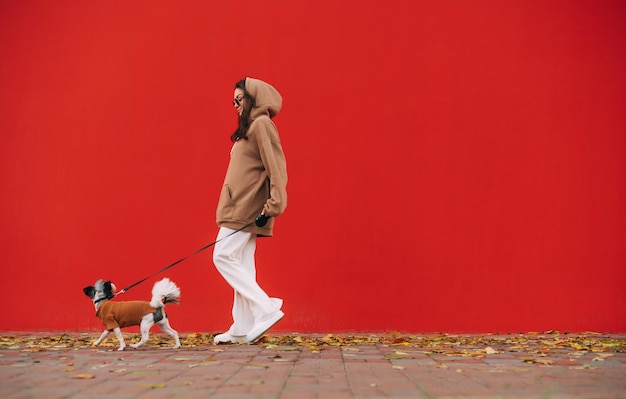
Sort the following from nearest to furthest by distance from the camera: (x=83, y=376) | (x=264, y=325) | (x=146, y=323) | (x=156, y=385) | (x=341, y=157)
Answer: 1. (x=156, y=385)
2. (x=83, y=376)
3. (x=146, y=323)
4. (x=264, y=325)
5. (x=341, y=157)

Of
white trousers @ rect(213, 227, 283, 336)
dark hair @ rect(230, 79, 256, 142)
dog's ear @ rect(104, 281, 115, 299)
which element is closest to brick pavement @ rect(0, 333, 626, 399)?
white trousers @ rect(213, 227, 283, 336)

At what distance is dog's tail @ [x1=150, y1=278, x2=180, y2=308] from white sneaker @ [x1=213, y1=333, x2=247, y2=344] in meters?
0.42

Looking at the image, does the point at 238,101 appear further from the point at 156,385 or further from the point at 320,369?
the point at 156,385

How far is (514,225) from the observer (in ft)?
21.4

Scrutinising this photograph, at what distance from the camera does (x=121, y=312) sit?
16.9 ft

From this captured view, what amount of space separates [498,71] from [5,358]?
4070mm

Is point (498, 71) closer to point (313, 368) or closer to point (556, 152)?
point (556, 152)

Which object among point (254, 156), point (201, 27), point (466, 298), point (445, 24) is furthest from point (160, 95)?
point (466, 298)

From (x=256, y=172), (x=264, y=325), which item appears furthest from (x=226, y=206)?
(x=264, y=325)

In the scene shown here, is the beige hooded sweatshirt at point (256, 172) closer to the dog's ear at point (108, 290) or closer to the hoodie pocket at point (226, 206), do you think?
the hoodie pocket at point (226, 206)

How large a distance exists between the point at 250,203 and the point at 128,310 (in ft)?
3.59

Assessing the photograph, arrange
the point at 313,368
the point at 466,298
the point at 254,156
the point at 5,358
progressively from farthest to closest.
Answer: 1. the point at 466,298
2. the point at 254,156
3. the point at 5,358
4. the point at 313,368

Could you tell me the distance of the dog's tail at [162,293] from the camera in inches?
205

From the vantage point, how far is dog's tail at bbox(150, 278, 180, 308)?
521 cm
